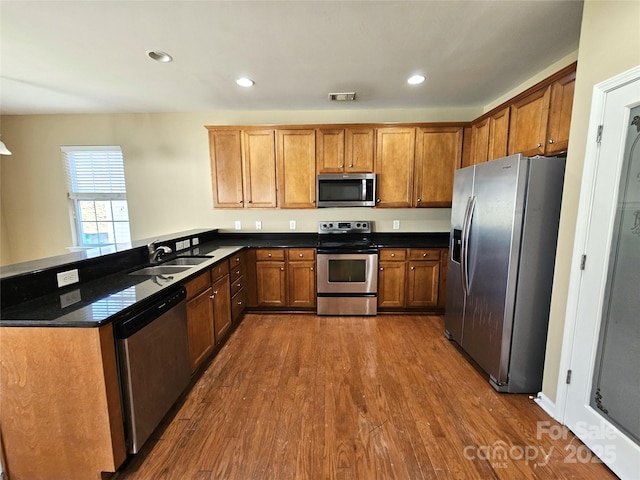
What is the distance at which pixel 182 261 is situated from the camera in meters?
2.64

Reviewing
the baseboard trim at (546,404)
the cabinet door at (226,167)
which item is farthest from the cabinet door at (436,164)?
the cabinet door at (226,167)

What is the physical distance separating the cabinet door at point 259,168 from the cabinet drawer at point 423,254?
189 cm

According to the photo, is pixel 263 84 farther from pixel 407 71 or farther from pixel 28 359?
pixel 28 359

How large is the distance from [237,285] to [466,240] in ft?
8.00

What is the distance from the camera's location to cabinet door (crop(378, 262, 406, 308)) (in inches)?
131

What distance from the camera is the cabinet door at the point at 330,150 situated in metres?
3.39

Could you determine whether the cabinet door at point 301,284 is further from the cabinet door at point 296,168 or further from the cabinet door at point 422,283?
the cabinet door at point 422,283

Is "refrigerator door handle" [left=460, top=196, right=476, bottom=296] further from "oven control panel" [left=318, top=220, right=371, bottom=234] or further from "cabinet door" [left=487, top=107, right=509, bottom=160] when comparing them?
"oven control panel" [left=318, top=220, right=371, bottom=234]

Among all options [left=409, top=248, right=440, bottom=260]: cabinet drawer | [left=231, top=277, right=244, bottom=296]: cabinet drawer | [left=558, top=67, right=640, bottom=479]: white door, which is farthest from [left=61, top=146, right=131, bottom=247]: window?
[left=558, top=67, right=640, bottom=479]: white door

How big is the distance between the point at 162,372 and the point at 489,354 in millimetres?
2379

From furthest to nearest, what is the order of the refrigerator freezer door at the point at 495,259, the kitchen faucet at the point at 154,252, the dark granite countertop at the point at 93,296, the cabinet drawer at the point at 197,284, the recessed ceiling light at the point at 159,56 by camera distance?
the kitchen faucet at the point at 154,252 < the recessed ceiling light at the point at 159,56 < the cabinet drawer at the point at 197,284 < the refrigerator freezer door at the point at 495,259 < the dark granite countertop at the point at 93,296

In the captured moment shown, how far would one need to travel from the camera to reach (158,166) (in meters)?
3.78

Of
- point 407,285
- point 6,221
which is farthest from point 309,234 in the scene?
point 6,221

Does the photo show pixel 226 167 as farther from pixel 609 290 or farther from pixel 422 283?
pixel 609 290
